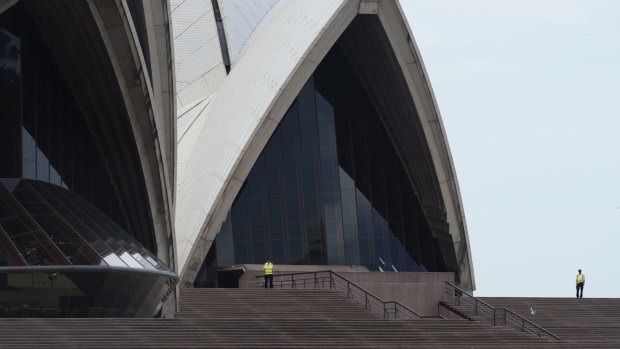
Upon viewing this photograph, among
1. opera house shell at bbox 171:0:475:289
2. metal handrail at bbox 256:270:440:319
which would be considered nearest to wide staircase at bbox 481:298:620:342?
metal handrail at bbox 256:270:440:319

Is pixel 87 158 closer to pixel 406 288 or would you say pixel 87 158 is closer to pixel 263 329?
pixel 406 288

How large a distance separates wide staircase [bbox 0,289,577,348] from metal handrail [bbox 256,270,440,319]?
779 mm

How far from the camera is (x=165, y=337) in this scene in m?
29.0

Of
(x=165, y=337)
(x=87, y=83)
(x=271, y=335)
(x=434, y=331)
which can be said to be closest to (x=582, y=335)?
(x=434, y=331)

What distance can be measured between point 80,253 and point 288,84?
12.1 meters

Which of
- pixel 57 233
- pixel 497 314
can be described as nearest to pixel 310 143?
pixel 497 314

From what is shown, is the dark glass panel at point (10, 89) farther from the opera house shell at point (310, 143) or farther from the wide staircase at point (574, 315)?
the wide staircase at point (574, 315)

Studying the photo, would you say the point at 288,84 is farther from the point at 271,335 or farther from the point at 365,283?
the point at 271,335

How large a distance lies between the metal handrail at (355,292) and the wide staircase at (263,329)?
78cm

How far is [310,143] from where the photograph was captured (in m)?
46.3

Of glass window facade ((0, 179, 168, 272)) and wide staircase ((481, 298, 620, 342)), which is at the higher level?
glass window facade ((0, 179, 168, 272))

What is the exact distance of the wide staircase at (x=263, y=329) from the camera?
2819cm

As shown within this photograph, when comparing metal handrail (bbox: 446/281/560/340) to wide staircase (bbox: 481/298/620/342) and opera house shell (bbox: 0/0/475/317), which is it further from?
Answer: opera house shell (bbox: 0/0/475/317)

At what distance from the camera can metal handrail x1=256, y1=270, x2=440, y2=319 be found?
37469 mm
